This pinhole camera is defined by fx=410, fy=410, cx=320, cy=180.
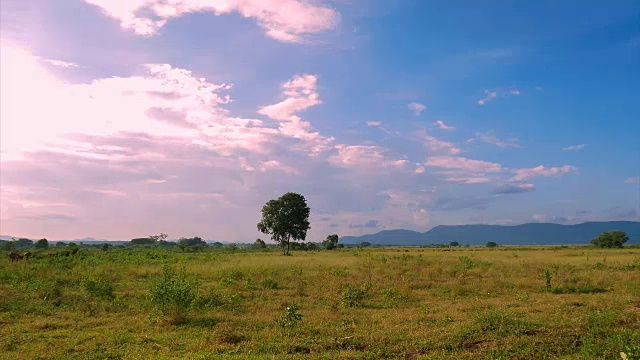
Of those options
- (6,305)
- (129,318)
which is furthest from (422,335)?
(6,305)

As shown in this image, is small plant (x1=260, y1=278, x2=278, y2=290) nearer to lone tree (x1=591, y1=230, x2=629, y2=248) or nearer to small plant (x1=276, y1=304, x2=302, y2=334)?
small plant (x1=276, y1=304, x2=302, y2=334)

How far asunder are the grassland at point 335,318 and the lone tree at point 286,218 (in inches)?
1826

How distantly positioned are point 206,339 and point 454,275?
1624cm

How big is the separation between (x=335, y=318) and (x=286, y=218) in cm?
5685

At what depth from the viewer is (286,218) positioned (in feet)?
228

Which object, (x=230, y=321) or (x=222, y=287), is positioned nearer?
(x=230, y=321)

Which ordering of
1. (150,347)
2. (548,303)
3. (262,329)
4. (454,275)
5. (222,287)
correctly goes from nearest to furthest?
(150,347) < (262,329) < (548,303) < (222,287) < (454,275)

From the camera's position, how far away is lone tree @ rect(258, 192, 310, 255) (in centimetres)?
6938

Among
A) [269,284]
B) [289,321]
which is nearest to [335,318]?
[289,321]

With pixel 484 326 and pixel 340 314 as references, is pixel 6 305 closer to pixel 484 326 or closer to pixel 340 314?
pixel 340 314

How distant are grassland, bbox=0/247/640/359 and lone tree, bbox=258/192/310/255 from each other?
4638cm

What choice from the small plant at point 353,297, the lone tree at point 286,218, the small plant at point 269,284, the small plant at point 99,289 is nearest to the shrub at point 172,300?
the small plant at point 99,289

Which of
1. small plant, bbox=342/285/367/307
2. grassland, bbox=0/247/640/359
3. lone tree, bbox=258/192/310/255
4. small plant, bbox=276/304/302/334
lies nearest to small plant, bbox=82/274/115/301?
grassland, bbox=0/247/640/359

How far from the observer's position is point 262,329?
11984mm
